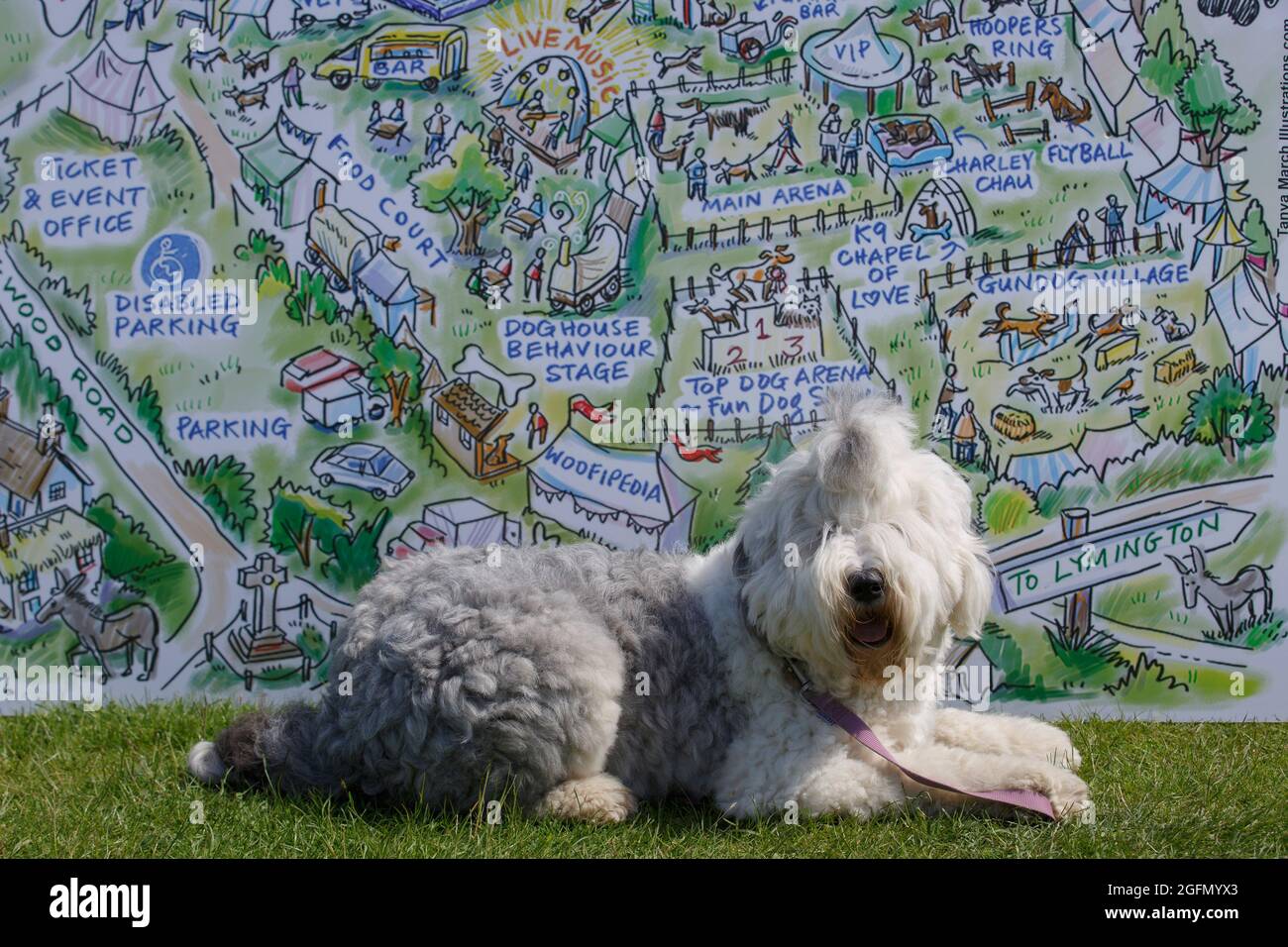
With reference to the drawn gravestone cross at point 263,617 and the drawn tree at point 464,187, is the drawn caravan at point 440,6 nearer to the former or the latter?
the drawn tree at point 464,187

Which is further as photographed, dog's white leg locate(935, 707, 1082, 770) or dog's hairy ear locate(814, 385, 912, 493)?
dog's white leg locate(935, 707, 1082, 770)

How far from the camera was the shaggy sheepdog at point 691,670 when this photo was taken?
443 cm

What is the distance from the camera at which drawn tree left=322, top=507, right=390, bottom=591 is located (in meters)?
6.01

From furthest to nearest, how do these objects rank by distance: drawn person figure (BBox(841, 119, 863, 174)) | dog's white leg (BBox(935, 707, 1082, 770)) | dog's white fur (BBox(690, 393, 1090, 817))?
drawn person figure (BBox(841, 119, 863, 174)) < dog's white leg (BBox(935, 707, 1082, 770)) < dog's white fur (BBox(690, 393, 1090, 817))

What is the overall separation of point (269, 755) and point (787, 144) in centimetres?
355

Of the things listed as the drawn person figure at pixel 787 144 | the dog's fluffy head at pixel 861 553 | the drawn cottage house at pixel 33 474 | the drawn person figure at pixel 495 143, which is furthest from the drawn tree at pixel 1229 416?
the drawn cottage house at pixel 33 474

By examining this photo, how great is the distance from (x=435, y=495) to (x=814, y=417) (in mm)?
1848

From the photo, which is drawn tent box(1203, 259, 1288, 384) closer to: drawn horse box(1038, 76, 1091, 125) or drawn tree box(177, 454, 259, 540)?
A: drawn horse box(1038, 76, 1091, 125)

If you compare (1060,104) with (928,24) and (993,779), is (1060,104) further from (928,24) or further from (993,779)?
(993,779)

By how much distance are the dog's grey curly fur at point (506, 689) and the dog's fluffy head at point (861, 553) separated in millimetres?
421

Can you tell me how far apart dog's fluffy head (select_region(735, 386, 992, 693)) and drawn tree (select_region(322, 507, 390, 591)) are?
84.1 inches

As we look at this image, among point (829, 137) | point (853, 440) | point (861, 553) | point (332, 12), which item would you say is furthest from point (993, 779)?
point (332, 12)

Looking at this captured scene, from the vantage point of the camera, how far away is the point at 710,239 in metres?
5.93


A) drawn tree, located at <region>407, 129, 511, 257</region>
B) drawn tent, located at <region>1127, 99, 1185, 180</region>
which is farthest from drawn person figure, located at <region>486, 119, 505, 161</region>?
drawn tent, located at <region>1127, 99, 1185, 180</region>
